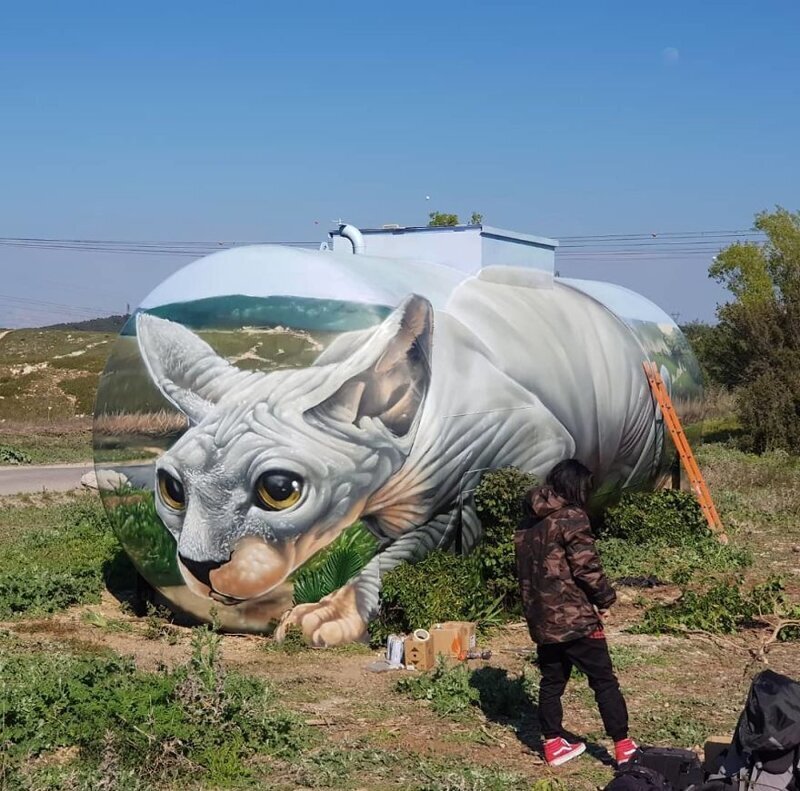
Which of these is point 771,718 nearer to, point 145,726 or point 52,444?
point 145,726

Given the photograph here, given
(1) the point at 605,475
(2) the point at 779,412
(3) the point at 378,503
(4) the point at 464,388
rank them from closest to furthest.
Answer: (3) the point at 378,503 → (4) the point at 464,388 → (1) the point at 605,475 → (2) the point at 779,412

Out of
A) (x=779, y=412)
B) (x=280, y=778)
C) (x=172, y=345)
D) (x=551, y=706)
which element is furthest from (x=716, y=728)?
(x=779, y=412)

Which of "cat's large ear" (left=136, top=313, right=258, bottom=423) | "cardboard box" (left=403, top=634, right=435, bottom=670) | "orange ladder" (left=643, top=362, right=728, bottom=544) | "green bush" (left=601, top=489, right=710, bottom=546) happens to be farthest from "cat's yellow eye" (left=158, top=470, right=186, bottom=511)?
"orange ladder" (left=643, top=362, right=728, bottom=544)

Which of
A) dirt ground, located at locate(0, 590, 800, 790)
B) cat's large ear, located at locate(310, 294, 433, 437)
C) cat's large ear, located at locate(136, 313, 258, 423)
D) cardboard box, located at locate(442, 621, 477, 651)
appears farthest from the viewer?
cat's large ear, located at locate(136, 313, 258, 423)

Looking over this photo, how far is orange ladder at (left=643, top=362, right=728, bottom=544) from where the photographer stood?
13938 mm

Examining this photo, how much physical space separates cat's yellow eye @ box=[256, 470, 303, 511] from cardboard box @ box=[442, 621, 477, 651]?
150cm

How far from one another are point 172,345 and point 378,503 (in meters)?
2.15

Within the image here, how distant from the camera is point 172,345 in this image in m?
9.16

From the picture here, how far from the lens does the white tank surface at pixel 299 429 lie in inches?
338

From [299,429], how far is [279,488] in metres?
0.47

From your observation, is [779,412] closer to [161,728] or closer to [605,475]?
[605,475]

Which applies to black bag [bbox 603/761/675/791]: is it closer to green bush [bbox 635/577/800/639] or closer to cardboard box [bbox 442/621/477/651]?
cardboard box [bbox 442/621/477/651]

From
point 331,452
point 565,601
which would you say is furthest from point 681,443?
point 565,601

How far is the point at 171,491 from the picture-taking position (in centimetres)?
893
